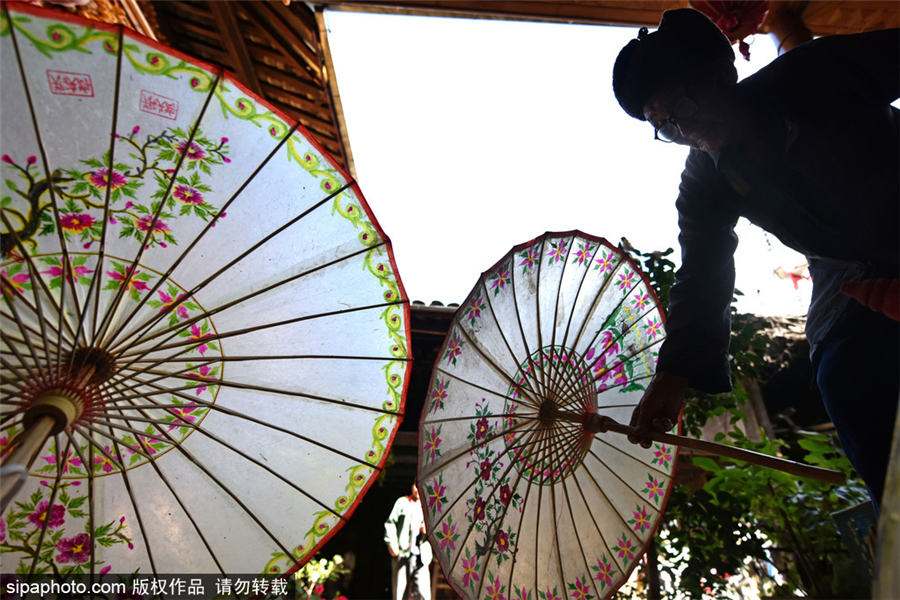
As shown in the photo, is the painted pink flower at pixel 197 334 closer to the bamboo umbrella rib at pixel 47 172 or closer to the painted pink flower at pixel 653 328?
the bamboo umbrella rib at pixel 47 172

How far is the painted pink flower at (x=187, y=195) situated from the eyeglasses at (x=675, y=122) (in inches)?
57.2

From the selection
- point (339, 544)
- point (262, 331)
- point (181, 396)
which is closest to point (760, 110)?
point (262, 331)

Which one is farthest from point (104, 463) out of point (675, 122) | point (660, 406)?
point (675, 122)

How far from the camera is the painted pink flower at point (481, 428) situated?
230 centimetres

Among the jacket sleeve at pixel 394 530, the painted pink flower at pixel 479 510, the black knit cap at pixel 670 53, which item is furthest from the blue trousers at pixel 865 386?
the jacket sleeve at pixel 394 530

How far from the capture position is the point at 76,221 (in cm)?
167

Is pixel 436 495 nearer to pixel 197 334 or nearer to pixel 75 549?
pixel 197 334

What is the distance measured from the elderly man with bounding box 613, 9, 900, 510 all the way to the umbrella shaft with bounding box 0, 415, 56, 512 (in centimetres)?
170

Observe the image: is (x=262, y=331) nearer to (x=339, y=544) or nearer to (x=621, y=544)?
(x=621, y=544)

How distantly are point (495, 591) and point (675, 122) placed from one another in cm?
186

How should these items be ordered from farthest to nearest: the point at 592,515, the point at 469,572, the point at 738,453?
the point at 592,515, the point at 469,572, the point at 738,453

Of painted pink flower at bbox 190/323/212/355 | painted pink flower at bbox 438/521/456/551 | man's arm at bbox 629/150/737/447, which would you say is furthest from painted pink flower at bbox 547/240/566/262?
painted pink flower at bbox 190/323/212/355

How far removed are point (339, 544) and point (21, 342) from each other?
6490mm

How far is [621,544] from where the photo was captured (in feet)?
7.45
